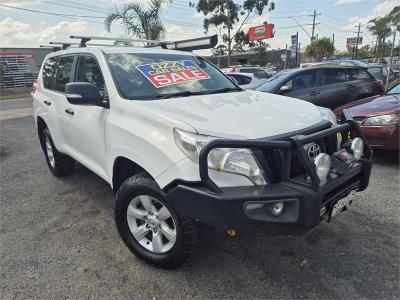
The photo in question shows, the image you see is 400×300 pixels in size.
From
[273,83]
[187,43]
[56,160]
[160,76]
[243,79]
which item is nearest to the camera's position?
[160,76]

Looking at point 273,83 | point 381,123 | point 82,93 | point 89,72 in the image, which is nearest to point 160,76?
point 82,93

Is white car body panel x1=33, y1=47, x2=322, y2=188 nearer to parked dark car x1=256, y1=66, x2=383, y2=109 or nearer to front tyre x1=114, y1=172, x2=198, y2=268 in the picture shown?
front tyre x1=114, y1=172, x2=198, y2=268

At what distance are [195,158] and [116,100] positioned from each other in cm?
114

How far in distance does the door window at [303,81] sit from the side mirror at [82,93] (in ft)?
17.4

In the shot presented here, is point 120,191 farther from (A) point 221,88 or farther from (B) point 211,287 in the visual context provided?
(A) point 221,88

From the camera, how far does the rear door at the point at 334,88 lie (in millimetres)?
7451

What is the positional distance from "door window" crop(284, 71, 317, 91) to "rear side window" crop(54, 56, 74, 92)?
15.6 feet

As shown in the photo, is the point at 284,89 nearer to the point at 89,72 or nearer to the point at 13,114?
the point at 89,72

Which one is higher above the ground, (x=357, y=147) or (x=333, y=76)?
(x=333, y=76)

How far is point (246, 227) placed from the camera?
2170 millimetres

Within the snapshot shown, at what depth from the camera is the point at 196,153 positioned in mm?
2248

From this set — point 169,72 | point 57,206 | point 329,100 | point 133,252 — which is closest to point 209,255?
point 133,252

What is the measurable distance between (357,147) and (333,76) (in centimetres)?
556

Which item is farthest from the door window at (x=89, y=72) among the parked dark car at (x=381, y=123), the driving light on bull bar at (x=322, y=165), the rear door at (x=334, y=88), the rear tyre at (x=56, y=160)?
the rear door at (x=334, y=88)
